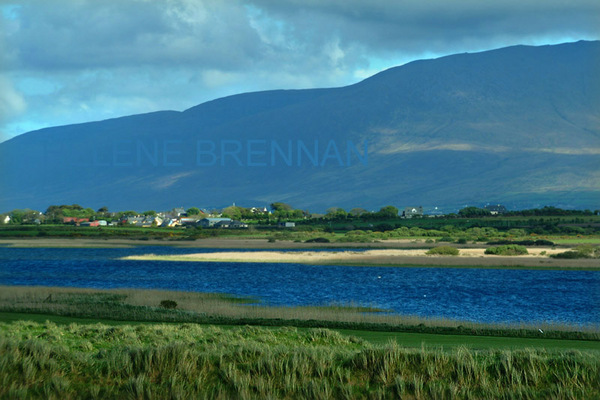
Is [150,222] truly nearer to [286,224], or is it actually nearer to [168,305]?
[286,224]

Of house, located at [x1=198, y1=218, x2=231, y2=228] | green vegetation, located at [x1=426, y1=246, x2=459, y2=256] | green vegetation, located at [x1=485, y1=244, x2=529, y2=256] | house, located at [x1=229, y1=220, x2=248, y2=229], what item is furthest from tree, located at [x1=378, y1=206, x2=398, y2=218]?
green vegetation, located at [x1=485, y1=244, x2=529, y2=256]

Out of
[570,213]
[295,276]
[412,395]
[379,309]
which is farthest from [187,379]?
[570,213]

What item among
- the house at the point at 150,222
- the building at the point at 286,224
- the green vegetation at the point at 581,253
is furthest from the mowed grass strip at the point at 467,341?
the house at the point at 150,222

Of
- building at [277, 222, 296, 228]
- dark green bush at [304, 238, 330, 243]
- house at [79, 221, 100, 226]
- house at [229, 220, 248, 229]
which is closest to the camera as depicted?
dark green bush at [304, 238, 330, 243]

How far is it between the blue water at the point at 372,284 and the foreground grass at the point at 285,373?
63.2ft

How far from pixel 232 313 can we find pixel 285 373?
1870 centimetres

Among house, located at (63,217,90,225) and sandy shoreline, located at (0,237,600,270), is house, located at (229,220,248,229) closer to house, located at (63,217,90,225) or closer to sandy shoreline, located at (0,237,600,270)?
sandy shoreline, located at (0,237,600,270)

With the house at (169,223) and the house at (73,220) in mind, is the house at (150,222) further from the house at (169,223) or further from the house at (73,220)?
the house at (73,220)

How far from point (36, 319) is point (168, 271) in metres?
41.1

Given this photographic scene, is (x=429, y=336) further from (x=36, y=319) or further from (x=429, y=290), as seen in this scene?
(x=429, y=290)

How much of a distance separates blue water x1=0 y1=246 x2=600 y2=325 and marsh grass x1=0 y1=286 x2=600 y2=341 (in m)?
4.14

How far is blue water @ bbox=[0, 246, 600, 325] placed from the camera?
4238cm

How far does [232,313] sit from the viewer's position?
115ft

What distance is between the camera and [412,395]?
15930 millimetres
